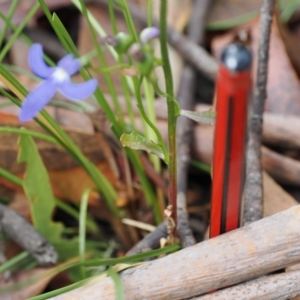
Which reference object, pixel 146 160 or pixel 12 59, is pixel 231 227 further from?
pixel 12 59

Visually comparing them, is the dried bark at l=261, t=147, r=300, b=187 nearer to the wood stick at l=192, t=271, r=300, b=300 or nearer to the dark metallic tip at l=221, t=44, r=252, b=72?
the wood stick at l=192, t=271, r=300, b=300

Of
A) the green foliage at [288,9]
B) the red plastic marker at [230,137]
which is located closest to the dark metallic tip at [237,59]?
the red plastic marker at [230,137]

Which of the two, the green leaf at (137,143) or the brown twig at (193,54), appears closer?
the green leaf at (137,143)

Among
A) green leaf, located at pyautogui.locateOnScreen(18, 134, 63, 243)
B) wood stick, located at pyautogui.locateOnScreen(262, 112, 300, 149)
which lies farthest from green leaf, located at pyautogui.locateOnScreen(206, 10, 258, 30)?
green leaf, located at pyautogui.locateOnScreen(18, 134, 63, 243)

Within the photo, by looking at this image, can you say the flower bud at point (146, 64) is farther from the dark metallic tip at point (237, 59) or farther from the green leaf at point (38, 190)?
the green leaf at point (38, 190)

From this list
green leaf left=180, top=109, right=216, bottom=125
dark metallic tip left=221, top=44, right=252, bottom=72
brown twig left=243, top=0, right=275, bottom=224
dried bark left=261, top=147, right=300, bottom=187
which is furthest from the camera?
dried bark left=261, top=147, right=300, bottom=187

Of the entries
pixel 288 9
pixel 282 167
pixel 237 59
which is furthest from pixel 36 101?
pixel 288 9
